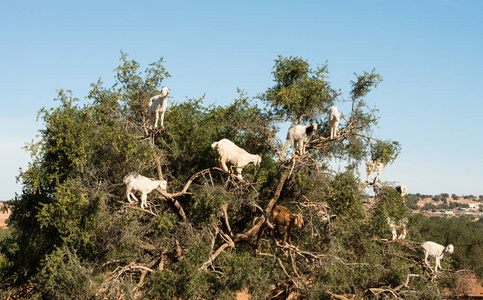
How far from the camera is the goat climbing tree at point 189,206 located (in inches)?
523

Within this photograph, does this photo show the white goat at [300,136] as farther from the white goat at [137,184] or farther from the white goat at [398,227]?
the white goat at [137,184]

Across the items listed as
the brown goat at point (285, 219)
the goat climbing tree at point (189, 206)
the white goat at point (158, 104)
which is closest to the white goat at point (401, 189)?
the goat climbing tree at point (189, 206)

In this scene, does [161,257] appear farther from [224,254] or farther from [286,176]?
[286,176]

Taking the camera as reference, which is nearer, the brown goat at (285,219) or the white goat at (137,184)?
the white goat at (137,184)

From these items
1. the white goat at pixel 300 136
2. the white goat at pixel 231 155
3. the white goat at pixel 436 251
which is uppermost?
the white goat at pixel 300 136

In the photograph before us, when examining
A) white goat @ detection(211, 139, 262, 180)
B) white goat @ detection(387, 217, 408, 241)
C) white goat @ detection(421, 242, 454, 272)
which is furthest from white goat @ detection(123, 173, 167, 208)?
white goat @ detection(421, 242, 454, 272)

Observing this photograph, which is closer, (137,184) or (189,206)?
(137,184)

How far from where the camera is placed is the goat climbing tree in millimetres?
13289

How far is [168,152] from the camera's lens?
16141 millimetres

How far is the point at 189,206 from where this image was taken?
16719mm

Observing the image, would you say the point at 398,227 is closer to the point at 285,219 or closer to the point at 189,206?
the point at 285,219

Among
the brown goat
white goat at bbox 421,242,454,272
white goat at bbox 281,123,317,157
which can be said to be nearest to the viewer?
the brown goat

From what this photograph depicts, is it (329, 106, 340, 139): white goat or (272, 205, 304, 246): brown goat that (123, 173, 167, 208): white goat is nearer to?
(272, 205, 304, 246): brown goat

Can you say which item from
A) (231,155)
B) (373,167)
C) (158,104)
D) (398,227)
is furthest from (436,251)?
(158,104)
